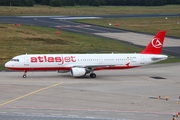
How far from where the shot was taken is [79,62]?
66.0 m

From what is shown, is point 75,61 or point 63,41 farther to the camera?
point 63,41

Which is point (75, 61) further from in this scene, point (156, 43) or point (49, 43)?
point (49, 43)

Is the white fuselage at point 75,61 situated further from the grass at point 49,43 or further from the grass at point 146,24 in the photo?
the grass at point 146,24

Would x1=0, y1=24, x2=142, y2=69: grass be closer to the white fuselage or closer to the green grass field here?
the green grass field

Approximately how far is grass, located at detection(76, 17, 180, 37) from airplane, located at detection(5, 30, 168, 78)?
2203 inches

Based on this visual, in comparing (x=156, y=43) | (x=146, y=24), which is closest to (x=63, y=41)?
(x=156, y=43)

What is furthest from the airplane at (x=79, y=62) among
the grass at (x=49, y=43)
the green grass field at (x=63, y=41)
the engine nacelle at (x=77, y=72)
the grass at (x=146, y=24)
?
the grass at (x=146, y=24)

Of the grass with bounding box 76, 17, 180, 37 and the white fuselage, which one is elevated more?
the grass with bounding box 76, 17, 180, 37

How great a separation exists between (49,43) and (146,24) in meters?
50.9

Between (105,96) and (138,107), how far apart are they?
21.8 ft

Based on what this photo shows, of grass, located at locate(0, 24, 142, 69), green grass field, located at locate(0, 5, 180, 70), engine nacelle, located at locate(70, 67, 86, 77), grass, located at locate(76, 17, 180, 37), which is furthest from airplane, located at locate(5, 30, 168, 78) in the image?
grass, located at locate(76, 17, 180, 37)

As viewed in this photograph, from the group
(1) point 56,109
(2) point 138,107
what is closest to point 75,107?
(1) point 56,109

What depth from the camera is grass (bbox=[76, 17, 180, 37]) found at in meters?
132

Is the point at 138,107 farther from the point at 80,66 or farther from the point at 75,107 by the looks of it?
the point at 80,66
